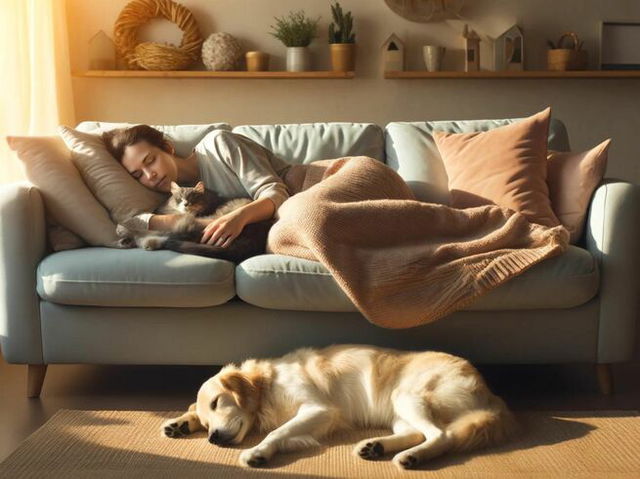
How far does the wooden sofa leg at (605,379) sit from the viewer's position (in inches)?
108

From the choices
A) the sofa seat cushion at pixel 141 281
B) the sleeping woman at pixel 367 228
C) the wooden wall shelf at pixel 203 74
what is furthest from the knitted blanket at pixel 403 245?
the wooden wall shelf at pixel 203 74

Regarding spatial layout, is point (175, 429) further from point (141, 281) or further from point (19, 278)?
point (19, 278)

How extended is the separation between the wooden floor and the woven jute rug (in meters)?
0.17

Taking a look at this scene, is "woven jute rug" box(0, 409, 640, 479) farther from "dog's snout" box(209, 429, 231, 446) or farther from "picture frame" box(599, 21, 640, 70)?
"picture frame" box(599, 21, 640, 70)

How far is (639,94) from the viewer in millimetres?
→ 4629

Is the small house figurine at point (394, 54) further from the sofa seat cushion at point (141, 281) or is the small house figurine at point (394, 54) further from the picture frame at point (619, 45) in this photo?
the sofa seat cushion at point (141, 281)

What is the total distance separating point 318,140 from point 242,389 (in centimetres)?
140

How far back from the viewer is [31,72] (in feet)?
13.7

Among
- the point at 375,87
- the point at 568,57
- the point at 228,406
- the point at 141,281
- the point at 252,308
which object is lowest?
the point at 228,406

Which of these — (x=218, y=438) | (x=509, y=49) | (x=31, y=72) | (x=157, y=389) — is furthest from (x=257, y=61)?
(x=218, y=438)

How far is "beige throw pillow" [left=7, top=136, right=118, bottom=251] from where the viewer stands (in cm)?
288

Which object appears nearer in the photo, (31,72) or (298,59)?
(31,72)

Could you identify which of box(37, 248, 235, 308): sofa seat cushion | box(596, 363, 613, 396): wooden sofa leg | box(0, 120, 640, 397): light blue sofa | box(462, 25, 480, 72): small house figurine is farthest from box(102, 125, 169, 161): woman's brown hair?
box(462, 25, 480, 72): small house figurine

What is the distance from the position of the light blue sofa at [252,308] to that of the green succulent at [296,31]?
2.01 m
